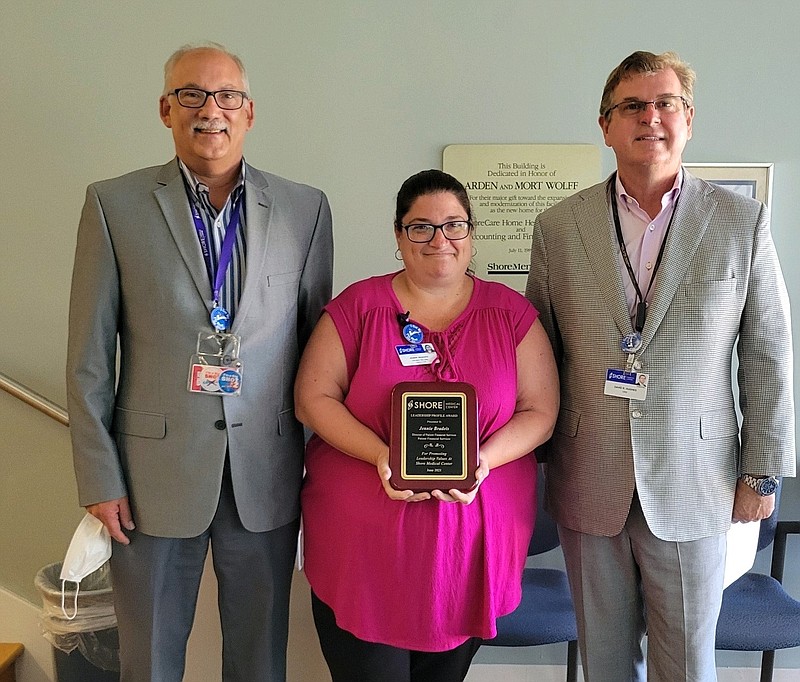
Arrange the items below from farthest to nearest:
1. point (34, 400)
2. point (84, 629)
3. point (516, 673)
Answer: point (516, 673) < point (34, 400) < point (84, 629)

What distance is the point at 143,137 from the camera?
286 centimetres

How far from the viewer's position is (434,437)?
169cm

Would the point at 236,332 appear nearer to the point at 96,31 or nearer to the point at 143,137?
the point at 143,137

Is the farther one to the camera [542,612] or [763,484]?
[542,612]

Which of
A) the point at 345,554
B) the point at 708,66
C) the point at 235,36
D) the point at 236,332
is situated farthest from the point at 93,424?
the point at 708,66

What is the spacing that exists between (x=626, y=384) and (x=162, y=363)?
3.64 ft

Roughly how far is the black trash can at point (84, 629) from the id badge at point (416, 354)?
1340 millimetres

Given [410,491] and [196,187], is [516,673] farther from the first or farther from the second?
[196,187]

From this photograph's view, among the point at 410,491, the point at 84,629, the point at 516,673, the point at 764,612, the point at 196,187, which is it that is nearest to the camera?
the point at 410,491

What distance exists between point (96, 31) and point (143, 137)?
41 cm

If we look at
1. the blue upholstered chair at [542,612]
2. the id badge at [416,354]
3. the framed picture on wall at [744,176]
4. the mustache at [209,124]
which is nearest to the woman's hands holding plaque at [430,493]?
the id badge at [416,354]

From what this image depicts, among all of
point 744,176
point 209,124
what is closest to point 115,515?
point 209,124

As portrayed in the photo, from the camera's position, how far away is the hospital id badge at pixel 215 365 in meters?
1.83

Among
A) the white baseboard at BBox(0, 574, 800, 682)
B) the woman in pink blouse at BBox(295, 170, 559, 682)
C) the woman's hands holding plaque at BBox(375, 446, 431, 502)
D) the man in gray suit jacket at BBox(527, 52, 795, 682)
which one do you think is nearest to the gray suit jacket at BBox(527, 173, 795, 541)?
the man in gray suit jacket at BBox(527, 52, 795, 682)
